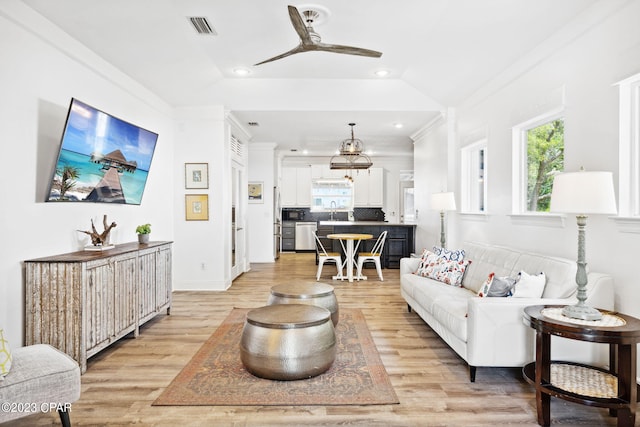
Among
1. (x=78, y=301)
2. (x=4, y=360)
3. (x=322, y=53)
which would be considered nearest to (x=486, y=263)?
(x=322, y=53)

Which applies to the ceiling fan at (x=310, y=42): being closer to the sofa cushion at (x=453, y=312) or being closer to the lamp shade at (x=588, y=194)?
the lamp shade at (x=588, y=194)

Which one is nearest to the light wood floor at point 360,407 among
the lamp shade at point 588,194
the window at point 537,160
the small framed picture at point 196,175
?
the lamp shade at point 588,194

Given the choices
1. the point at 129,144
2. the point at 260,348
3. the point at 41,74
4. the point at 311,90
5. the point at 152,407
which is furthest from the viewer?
the point at 311,90

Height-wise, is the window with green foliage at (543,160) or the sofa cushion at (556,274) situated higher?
the window with green foliage at (543,160)

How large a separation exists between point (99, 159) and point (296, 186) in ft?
25.5

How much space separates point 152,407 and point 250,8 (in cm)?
334

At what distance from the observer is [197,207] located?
590 cm

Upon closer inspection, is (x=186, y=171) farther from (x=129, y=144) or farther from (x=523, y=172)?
(x=523, y=172)

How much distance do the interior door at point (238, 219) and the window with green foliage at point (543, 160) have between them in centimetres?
452

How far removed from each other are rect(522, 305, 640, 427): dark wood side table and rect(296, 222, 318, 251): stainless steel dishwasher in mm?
8761

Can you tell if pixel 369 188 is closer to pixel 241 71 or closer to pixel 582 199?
pixel 241 71

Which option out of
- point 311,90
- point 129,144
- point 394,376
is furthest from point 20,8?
point 394,376

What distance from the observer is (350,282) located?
6.56 meters

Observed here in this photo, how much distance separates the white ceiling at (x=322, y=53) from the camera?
3391 millimetres
